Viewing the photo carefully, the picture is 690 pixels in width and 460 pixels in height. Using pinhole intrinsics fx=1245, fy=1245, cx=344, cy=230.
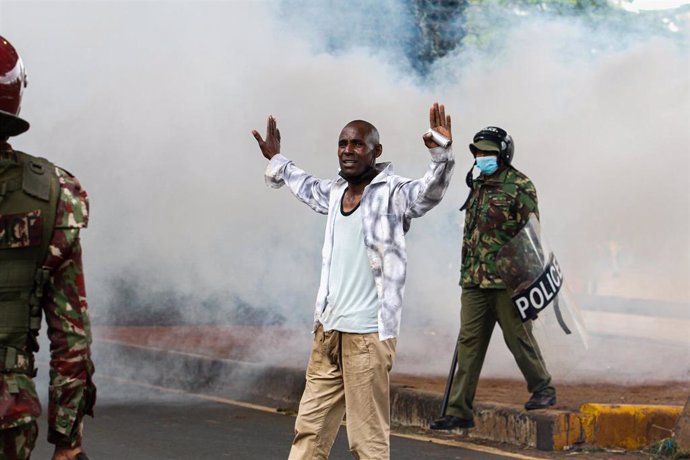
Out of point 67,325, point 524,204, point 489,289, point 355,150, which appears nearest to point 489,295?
point 489,289

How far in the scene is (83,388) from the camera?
273 cm

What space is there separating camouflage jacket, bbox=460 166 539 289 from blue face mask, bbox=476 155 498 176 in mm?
36

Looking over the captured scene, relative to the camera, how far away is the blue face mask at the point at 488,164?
684 centimetres

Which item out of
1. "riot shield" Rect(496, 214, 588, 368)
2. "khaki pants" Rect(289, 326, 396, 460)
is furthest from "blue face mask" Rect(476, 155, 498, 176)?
"khaki pants" Rect(289, 326, 396, 460)

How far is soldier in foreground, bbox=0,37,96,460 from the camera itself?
268 cm

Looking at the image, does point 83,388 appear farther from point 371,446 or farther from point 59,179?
point 371,446

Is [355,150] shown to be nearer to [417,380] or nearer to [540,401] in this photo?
[540,401]

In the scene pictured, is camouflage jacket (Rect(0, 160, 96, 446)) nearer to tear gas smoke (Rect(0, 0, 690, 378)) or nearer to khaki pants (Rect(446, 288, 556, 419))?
khaki pants (Rect(446, 288, 556, 419))

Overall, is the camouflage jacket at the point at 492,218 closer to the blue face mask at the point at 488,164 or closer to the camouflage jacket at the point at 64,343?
the blue face mask at the point at 488,164

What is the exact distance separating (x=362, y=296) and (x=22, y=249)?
196 centimetres

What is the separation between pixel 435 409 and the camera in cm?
738

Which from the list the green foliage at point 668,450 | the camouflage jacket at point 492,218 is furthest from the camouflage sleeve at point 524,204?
the green foliage at point 668,450

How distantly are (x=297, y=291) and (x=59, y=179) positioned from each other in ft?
26.7

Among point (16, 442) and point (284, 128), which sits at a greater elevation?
point (284, 128)
